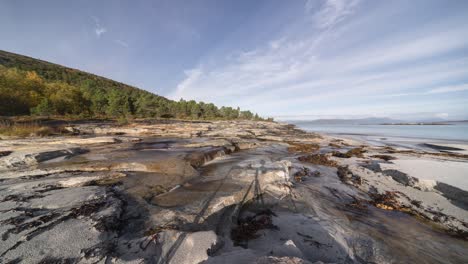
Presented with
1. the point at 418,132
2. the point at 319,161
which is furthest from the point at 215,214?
the point at 418,132

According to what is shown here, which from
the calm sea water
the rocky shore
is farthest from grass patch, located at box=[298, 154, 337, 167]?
the calm sea water

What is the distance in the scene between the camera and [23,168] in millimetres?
7562

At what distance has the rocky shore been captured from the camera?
3.08 m

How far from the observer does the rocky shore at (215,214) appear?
3.08 metres

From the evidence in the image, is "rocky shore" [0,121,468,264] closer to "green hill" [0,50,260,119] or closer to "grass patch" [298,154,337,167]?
"grass patch" [298,154,337,167]

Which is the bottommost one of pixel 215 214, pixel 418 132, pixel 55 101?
pixel 418 132

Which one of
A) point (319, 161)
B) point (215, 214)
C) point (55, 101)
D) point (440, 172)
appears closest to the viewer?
point (215, 214)

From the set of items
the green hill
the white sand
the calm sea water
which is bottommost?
the calm sea water

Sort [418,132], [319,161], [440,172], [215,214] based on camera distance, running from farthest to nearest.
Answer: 1. [418,132]
2. [319,161]
3. [440,172]
4. [215,214]

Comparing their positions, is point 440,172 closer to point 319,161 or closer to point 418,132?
point 319,161

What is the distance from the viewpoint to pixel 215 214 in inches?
193

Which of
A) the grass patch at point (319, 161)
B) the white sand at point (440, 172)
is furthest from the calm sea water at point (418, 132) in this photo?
the grass patch at point (319, 161)

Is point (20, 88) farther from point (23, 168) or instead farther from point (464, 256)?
point (464, 256)

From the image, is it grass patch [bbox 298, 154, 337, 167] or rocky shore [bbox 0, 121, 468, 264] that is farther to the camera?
grass patch [bbox 298, 154, 337, 167]
